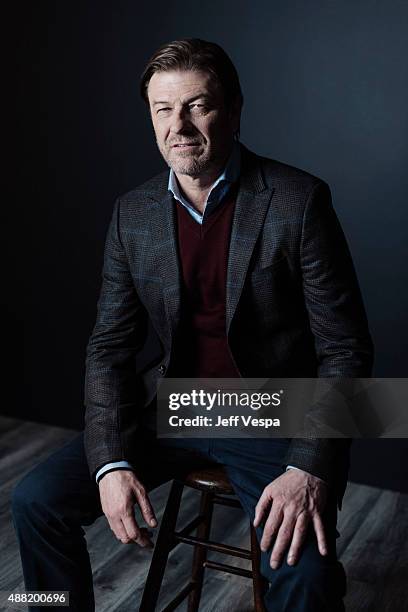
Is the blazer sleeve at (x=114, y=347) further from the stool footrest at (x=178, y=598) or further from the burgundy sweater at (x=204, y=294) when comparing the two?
the stool footrest at (x=178, y=598)

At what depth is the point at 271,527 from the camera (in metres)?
1.70

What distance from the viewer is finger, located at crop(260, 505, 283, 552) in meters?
1.70

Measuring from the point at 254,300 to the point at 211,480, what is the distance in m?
0.47

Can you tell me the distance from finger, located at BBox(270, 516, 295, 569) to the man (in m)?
0.03

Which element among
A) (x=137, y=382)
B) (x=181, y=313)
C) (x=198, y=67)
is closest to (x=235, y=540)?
(x=137, y=382)

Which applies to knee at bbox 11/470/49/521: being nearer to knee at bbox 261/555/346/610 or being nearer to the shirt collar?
knee at bbox 261/555/346/610

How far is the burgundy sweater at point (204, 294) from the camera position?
2.00 metres

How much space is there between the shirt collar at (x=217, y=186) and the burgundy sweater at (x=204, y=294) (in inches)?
0.7

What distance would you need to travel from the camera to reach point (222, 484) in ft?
6.28

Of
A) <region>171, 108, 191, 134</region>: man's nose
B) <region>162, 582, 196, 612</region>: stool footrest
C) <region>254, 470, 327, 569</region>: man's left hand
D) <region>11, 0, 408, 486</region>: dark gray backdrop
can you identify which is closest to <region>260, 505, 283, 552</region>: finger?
<region>254, 470, 327, 569</region>: man's left hand

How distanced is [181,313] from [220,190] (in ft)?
1.11

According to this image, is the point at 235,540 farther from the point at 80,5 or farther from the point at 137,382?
the point at 80,5

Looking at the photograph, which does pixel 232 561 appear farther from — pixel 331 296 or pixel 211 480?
pixel 331 296

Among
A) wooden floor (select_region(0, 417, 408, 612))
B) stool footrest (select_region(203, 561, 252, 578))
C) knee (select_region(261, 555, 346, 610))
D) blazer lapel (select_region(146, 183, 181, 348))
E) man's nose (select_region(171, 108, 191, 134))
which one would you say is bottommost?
wooden floor (select_region(0, 417, 408, 612))
